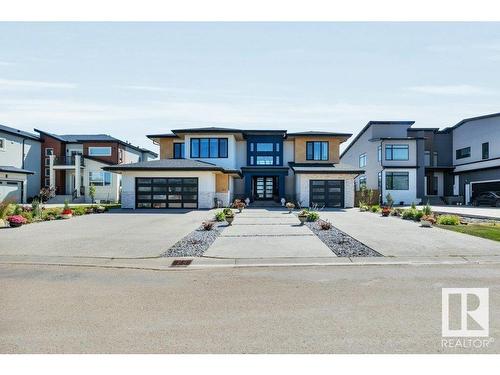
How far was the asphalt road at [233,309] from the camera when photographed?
4.23 m

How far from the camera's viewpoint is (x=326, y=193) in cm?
3200

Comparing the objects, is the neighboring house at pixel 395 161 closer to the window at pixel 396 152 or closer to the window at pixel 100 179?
the window at pixel 396 152

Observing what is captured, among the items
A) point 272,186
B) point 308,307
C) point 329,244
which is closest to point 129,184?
point 272,186

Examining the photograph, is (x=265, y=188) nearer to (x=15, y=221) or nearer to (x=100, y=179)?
(x=100, y=179)

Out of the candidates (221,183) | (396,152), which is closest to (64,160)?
(221,183)

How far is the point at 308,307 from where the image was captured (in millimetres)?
5570

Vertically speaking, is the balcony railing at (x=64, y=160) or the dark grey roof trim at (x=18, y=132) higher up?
the dark grey roof trim at (x=18, y=132)

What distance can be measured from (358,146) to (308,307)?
44927 millimetres

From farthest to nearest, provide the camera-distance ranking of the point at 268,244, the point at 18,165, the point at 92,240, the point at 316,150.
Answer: the point at 18,165
the point at 316,150
the point at 92,240
the point at 268,244

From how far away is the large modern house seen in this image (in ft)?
126

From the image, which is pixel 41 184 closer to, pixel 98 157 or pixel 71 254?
pixel 98 157

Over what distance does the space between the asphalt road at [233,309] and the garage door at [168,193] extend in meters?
20.9

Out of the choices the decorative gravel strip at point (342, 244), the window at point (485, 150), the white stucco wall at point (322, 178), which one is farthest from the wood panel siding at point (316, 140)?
the decorative gravel strip at point (342, 244)

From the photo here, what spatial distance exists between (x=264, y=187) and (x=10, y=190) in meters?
27.6
